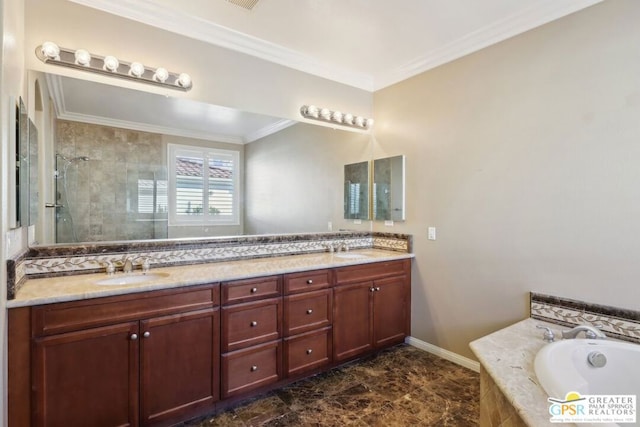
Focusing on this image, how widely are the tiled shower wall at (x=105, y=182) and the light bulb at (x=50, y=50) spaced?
0.39 metres

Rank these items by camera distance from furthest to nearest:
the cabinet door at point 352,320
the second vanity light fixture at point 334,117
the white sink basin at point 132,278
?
the second vanity light fixture at point 334,117, the cabinet door at point 352,320, the white sink basin at point 132,278

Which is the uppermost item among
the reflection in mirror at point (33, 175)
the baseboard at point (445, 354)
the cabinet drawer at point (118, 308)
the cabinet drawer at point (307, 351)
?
the reflection in mirror at point (33, 175)

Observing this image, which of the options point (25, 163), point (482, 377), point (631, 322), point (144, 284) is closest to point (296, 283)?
point (144, 284)

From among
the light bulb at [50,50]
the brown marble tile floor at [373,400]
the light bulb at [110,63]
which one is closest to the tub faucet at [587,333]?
the brown marble tile floor at [373,400]

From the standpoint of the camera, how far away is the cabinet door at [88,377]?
1.55m

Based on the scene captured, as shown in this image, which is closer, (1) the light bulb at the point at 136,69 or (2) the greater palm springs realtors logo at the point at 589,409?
(2) the greater palm springs realtors logo at the point at 589,409

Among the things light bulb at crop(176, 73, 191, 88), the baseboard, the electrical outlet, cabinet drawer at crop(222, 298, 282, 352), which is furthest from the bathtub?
light bulb at crop(176, 73, 191, 88)

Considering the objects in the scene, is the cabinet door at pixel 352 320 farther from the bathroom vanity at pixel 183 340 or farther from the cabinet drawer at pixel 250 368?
the cabinet drawer at pixel 250 368

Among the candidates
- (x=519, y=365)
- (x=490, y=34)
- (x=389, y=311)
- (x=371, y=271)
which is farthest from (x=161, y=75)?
(x=519, y=365)

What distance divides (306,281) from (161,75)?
1837mm

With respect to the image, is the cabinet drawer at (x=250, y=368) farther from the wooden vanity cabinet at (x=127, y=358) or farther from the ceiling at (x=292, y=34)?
the ceiling at (x=292, y=34)

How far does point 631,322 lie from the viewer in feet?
5.99

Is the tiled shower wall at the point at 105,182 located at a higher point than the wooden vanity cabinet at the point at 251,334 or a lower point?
higher

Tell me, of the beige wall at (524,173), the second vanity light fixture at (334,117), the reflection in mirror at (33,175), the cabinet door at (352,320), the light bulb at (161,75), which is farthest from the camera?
the second vanity light fixture at (334,117)
